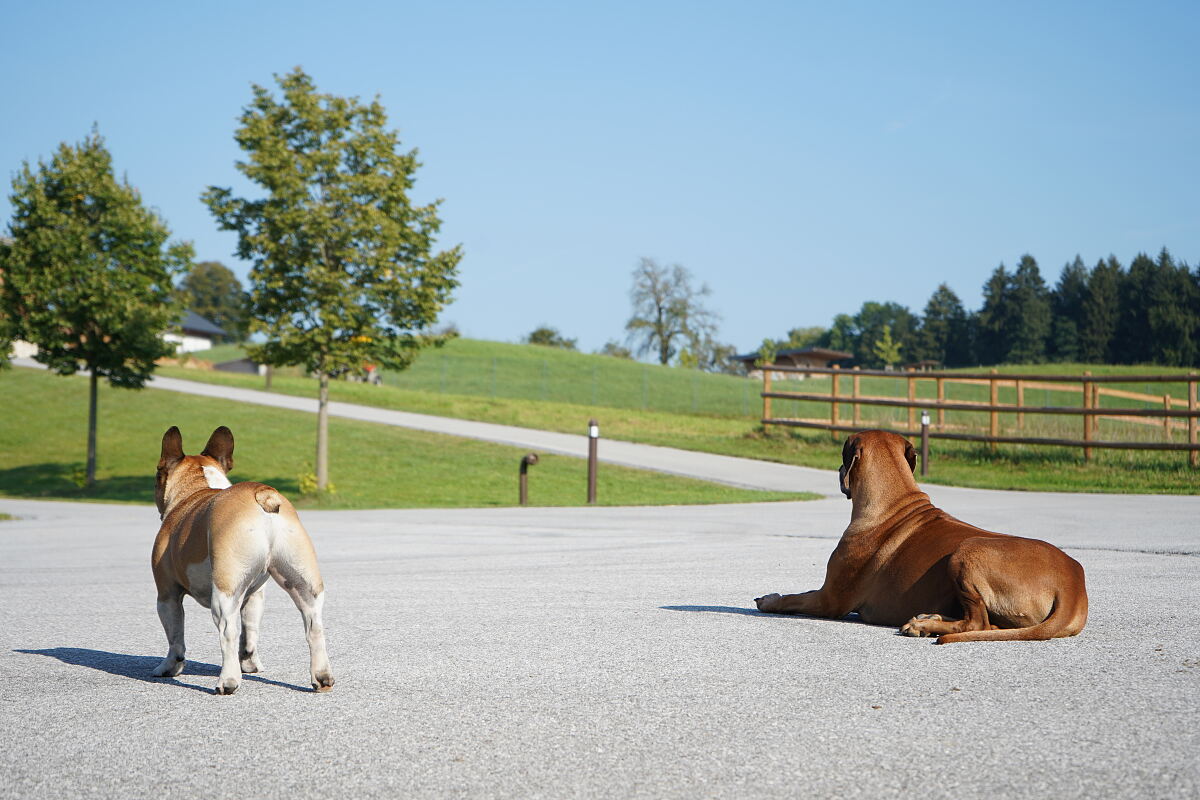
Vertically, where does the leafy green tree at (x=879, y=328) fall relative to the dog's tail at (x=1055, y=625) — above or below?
above

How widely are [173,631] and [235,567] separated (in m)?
0.94

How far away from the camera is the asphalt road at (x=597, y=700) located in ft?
11.1

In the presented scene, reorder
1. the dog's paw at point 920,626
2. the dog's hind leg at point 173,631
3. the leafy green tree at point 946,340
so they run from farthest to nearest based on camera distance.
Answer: the leafy green tree at point 946,340, the dog's paw at point 920,626, the dog's hind leg at point 173,631

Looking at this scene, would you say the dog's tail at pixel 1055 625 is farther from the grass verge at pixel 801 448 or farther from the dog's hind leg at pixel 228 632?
the grass verge at pixel 801 448

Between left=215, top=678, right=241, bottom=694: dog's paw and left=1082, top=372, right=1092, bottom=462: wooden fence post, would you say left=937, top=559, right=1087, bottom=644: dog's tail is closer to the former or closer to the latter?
left=215, top=678, right=241, bottom=694: dog's paw

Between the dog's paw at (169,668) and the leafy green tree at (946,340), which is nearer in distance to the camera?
the dog's paw at (169,668)

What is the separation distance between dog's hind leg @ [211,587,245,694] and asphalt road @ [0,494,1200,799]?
3.7 inches

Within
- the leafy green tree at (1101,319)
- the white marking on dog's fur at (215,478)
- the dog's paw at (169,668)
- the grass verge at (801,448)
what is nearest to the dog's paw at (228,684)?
the dog's paw at (169,668)

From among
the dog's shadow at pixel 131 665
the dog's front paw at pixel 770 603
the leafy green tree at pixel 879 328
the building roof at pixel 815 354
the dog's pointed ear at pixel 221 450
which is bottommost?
the dog's shadow at pixel 131 665

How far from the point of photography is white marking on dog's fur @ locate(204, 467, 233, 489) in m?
5.10

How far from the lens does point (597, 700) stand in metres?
4.38

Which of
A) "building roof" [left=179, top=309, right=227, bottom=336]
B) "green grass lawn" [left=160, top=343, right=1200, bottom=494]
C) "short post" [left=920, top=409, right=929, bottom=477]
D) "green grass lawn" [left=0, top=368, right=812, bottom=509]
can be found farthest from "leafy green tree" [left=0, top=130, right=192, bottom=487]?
"building roof" [left=179, top=309, right=227, bottom=336]

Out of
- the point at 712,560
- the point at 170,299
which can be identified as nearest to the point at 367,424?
the point at 170,299

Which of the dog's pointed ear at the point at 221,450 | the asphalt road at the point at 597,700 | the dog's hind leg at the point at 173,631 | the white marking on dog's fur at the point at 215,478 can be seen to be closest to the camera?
the asphalt road at the point at 597,700
